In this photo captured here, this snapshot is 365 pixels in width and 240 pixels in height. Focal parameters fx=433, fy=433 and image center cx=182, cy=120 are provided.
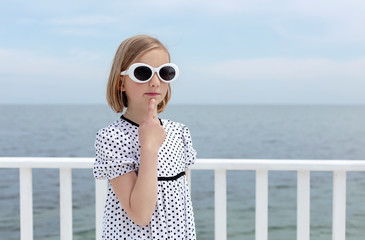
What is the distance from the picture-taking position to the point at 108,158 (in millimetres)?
1352

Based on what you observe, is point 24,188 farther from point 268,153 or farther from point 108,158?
point 268,153

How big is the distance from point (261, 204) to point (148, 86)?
3.90 feet

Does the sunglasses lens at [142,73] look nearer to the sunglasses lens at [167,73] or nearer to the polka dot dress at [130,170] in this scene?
the sunglasses lens at [167,73]

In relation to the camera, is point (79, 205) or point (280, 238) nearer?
point (280, 238)

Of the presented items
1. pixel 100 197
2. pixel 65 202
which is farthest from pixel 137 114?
pixel 65 202

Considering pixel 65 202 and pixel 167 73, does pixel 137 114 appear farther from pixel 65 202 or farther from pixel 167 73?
pixel 65 202

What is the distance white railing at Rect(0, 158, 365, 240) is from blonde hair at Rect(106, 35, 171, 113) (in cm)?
78

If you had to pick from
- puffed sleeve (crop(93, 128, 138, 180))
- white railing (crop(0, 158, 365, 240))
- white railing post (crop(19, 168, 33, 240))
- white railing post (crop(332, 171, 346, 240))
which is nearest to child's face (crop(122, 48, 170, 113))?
puffed sleeve (crop(93, 128, 138, 180))

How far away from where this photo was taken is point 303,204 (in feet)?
7.49

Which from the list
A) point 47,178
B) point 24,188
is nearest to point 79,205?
point 47,178

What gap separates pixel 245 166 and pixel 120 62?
3.35ft

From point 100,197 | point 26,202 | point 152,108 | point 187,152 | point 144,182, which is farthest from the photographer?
point 26,202

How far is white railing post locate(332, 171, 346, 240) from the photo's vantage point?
2238 mm

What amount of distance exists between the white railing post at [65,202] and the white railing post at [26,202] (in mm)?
177
